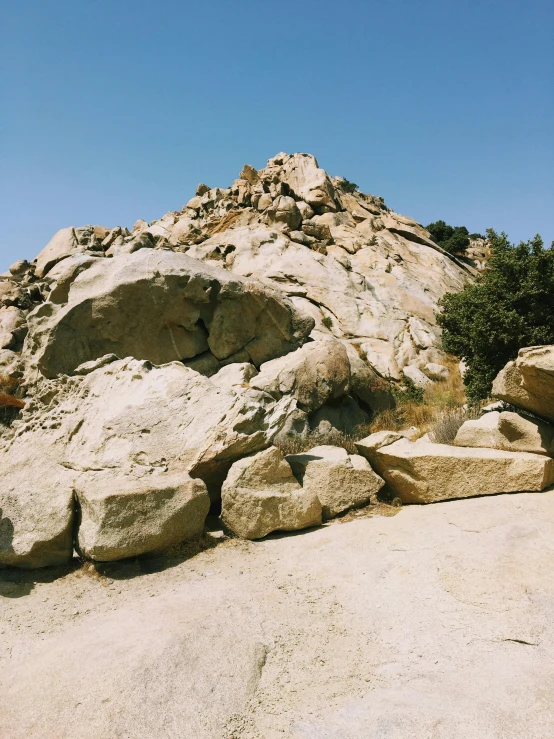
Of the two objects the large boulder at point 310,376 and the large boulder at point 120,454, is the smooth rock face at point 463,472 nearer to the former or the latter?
the large boulder at point 120,454

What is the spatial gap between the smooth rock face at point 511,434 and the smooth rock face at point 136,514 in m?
4.41

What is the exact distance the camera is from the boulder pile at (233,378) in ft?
21.2

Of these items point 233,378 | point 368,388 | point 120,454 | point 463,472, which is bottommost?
point 463,472

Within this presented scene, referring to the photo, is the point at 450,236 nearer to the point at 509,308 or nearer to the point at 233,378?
the point at 509,308

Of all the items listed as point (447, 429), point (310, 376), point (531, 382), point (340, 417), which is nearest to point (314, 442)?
point (310, 376)

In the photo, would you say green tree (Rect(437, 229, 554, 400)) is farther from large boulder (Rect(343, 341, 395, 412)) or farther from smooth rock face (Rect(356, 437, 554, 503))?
smooth rock face (Rect(356, 437, 554, 503))

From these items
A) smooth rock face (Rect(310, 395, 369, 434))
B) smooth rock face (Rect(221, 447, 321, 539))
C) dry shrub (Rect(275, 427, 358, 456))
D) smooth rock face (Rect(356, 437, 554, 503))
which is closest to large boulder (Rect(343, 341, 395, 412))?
smooth rock face (Rect(310, 395, 369, 434))

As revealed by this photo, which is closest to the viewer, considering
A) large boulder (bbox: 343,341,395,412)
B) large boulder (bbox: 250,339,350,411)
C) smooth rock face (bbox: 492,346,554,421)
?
smooth rock face (bbox: 492,346,554,421)

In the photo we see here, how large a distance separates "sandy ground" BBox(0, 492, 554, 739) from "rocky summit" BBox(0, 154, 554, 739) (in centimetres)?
2

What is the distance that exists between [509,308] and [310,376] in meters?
5.07

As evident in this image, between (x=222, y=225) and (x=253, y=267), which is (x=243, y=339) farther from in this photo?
(x=222, y=225)

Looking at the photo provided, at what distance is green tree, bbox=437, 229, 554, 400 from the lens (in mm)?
11406

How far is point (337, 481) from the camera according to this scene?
24.6 ft

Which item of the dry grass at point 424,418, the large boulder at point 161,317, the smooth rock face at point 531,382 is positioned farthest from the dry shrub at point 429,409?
the large boulder at point 161,317
